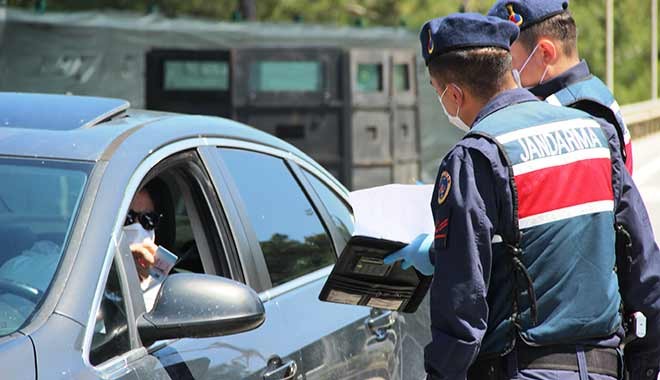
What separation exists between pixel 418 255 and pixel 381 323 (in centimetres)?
96

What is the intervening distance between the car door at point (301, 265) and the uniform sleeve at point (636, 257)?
3.10ft

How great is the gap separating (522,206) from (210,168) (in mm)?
1137

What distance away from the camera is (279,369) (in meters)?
3.75

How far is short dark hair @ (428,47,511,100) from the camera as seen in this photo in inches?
134

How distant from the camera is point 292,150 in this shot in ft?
15.4

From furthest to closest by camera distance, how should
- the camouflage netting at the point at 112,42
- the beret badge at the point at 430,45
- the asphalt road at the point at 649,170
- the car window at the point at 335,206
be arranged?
1. the camouflage netting at the point at 112,42
2. the asphalt road at the point at 649,170
3. the car window at the point at 335,206
4. the beret badge at the point at 430,45

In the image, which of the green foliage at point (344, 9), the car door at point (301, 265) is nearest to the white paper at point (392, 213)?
the car door at point (301, 265)

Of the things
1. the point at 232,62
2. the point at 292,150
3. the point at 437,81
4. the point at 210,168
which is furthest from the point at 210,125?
the point at 232,62

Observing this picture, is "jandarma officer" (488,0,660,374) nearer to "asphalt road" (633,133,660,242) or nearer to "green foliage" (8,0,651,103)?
"asphalt road" (633,133,660,242)

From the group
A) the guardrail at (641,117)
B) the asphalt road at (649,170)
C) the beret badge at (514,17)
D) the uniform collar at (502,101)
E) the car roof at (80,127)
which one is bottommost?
the guardrail at (641,117)

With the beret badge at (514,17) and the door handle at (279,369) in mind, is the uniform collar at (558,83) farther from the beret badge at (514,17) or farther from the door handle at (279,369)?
the door handle at (279,369)

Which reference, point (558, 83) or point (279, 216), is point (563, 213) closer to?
point (558, 83)

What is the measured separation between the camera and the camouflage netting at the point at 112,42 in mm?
13969

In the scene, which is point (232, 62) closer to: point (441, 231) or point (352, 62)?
point (352, 62)
